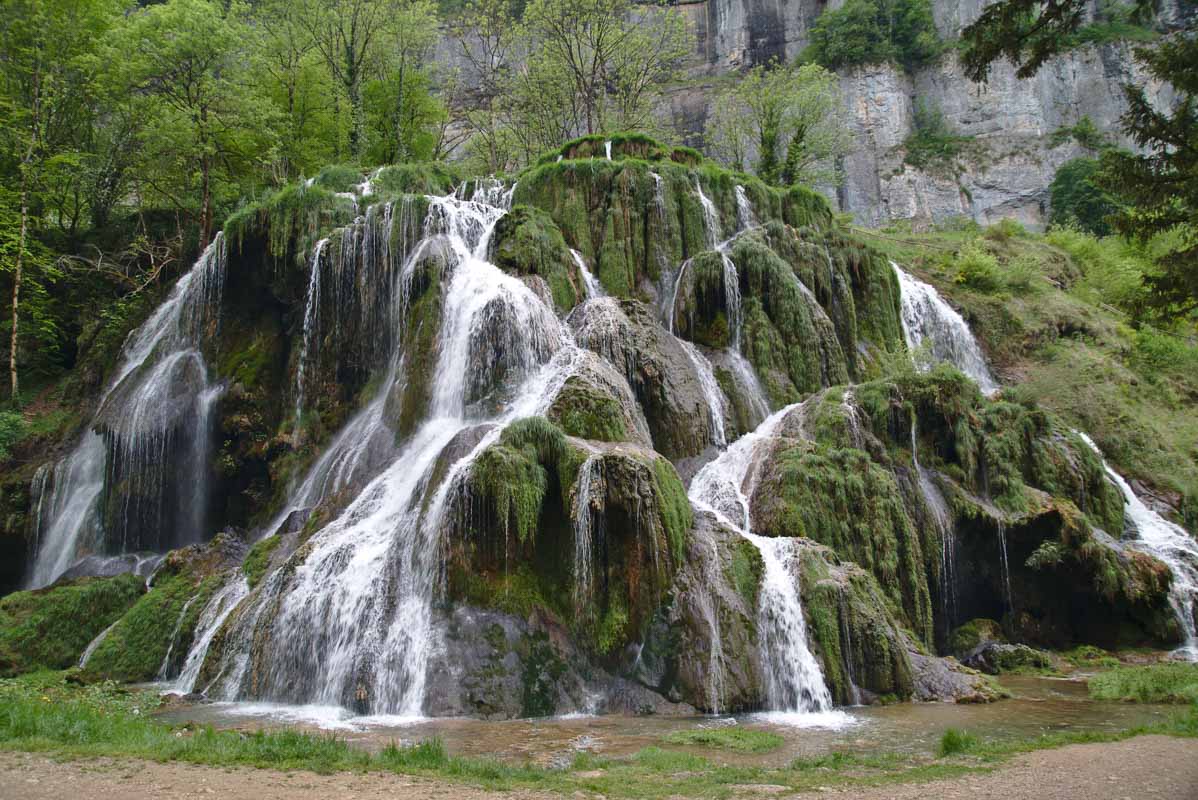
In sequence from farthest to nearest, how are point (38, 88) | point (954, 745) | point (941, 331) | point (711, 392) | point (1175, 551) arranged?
point (941, 331) → point (38, 88) → point (711, 392) → point (1175, 551) → point (954, 745)

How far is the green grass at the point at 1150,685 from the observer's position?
34.1ft

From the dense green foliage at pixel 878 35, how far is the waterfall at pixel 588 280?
146 feet

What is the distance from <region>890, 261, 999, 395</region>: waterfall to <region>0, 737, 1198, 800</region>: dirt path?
1975 centimetres

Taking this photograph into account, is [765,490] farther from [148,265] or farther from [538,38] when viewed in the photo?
[538,38]

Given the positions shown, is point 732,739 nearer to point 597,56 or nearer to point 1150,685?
point 1150,685

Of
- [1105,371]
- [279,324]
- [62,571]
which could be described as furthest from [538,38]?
[62,571]

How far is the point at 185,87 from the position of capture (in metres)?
25.9

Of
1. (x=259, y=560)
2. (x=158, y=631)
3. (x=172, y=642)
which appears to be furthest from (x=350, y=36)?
(x=172, y=642)

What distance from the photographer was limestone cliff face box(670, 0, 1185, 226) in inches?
2062

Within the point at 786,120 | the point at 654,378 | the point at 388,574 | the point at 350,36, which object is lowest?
the point at 388,574

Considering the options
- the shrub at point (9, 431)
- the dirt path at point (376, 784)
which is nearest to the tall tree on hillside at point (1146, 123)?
the dirt path at point (376, 784)

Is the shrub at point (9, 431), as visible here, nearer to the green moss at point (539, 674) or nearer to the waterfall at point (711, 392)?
the green moss at point (539, 674)

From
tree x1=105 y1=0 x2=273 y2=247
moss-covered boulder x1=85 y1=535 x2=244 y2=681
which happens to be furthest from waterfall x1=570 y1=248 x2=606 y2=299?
tree x1=105 y1=0 x2=273 y2=247

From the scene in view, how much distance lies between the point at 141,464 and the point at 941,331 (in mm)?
23905
